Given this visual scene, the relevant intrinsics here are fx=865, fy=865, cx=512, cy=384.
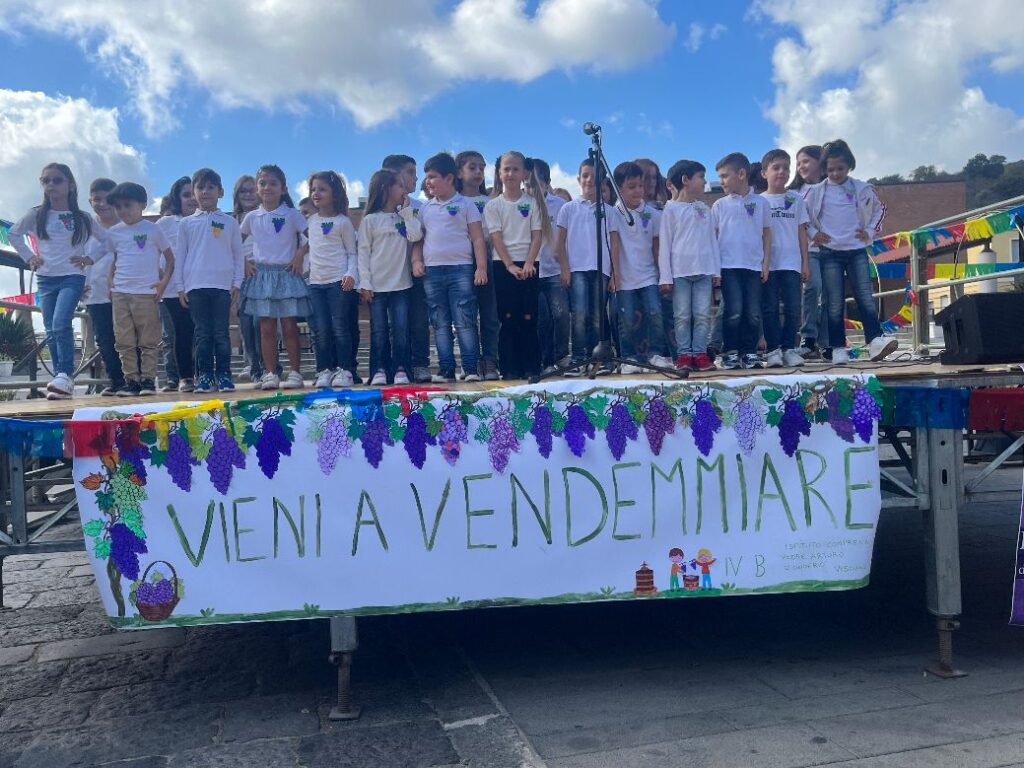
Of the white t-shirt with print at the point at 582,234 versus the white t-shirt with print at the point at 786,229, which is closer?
the white t-shirt with print at the point at 582,234

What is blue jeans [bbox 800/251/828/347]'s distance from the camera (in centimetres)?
650

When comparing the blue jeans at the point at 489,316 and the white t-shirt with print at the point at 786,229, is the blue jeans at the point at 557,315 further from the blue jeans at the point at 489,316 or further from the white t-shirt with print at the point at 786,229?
the white t-shirt with print at the point at 786,229

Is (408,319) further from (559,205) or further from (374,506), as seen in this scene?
(374,506)

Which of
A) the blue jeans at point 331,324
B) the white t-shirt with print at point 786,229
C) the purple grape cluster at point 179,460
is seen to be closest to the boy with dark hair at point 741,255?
the white t-shirt with print at point 786,229

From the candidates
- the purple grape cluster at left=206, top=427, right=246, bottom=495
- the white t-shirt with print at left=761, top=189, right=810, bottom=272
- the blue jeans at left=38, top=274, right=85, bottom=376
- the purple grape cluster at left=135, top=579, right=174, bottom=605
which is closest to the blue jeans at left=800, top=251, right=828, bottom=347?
the white t-shirt with print at left=761, top=189, right=810, bottom=272

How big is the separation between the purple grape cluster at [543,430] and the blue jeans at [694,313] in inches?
90.1

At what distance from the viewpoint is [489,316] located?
601 cm

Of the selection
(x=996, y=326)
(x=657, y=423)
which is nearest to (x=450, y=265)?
(x=657, y=423)

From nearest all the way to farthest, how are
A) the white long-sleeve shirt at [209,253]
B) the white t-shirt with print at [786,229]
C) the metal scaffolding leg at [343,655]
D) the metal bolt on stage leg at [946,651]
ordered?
1. the metal scaffolding leg at [343,655]
2. the metal bolt on stage leg at [946,651]
3. the white long-sleeve shirt at [209,253]
4. the white t-shirt with print at [786,229]

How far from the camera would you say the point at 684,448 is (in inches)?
151

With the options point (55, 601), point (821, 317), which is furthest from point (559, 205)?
point (55, 601)

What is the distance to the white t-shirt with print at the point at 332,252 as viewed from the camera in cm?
569

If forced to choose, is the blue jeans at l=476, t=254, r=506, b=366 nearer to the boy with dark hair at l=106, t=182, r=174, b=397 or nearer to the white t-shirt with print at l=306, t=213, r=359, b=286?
the white t-shirt with print at l=306, t=213, r=359, b=286

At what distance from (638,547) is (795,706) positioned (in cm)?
97
